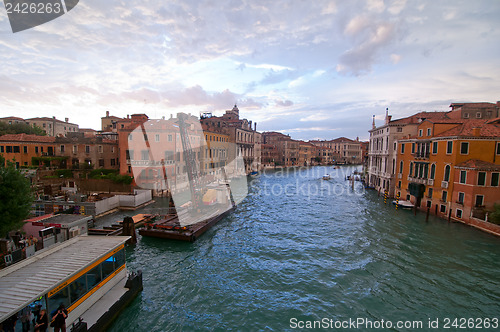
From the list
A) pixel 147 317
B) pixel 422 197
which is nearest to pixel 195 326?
pixel 147 317

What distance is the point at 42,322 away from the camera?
6.70m

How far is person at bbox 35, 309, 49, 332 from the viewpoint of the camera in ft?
21.7

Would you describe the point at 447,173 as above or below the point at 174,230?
above

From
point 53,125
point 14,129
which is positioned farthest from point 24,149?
point 53,125

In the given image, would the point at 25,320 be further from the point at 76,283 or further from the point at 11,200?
the point at 11,200

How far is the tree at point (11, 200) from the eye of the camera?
34.8ft

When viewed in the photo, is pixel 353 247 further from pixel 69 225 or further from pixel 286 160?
pixel 286 160

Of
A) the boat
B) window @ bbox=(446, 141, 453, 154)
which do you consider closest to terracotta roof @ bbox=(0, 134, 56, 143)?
the boat

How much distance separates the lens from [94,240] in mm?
10344

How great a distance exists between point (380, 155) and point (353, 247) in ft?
80.2

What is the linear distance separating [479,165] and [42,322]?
86.7ft

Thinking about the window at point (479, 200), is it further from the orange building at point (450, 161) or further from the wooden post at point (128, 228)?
the wooden post at point (128, 228)

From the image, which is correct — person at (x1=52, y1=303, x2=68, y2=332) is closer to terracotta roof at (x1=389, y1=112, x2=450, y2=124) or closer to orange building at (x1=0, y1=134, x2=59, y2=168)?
orange building at (x1=0, y1=134, x2=59, y2=168)

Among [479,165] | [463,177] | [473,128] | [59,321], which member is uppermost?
[473,128]
